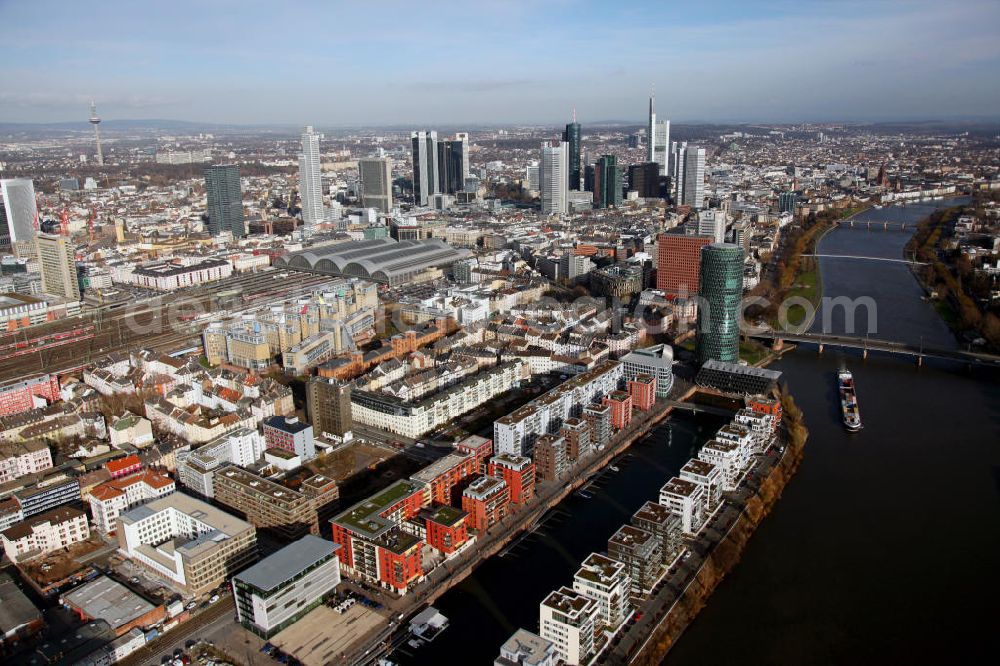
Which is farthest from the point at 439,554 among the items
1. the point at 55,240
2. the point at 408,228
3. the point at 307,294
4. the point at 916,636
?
the point at 408,228

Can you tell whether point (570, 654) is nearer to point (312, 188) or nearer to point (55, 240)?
point (55, 240)

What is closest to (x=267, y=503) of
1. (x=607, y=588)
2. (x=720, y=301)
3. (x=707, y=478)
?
(x=607, y=588)

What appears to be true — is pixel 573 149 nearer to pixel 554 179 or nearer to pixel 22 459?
pixel 554 179

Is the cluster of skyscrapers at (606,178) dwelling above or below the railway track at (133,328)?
above

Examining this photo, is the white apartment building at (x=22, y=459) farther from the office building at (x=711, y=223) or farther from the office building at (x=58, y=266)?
the office building at (x=711, y=223)

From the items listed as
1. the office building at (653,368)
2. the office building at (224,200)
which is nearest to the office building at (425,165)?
the office building at (224,200)
